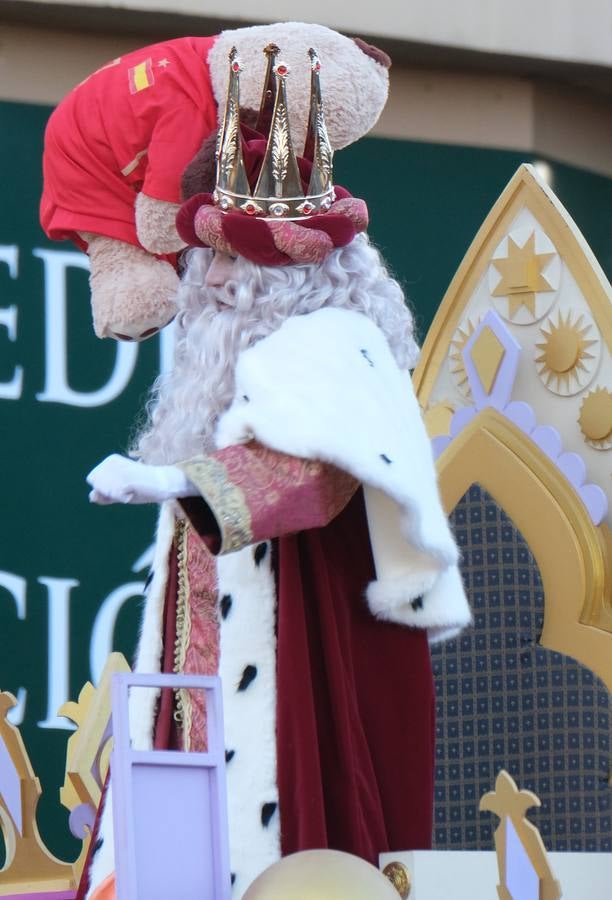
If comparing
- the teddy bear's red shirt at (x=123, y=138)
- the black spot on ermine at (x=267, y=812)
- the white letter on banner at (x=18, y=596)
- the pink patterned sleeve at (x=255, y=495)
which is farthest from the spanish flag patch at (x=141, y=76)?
the white letter on banner at (x=18, y=596)

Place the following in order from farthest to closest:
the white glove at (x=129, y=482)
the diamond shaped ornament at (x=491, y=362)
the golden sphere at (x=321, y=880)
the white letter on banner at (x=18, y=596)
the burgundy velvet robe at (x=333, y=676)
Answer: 1. the white letter on banner at (x=18, y=596)
2. the diamond shaped ornament at (x=491, y=362)
3. the burgundy velvet robe at (x=333, y=676)
4. the white glove at (x=129, y=482)
5. the golden sphere at (x=321, y=880)

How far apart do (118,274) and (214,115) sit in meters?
0.29

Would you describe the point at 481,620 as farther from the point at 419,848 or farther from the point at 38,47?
the point at 38,47


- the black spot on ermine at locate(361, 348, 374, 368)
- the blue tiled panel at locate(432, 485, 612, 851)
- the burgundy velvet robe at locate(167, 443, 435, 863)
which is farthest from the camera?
the blue tiled panel at locate(432, 485, 612, 851)

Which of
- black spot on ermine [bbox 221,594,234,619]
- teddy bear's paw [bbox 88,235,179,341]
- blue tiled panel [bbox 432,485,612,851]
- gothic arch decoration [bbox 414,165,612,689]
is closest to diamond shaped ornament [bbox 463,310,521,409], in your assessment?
gothic arch decoration [bbox 414,165,612,689]

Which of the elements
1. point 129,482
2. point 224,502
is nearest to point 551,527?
point 224,502

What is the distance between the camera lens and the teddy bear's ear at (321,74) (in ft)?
7.80

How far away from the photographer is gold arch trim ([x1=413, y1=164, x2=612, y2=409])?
8.29 ft

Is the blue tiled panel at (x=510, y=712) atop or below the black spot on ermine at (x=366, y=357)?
below

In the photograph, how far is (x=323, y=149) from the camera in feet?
7.01

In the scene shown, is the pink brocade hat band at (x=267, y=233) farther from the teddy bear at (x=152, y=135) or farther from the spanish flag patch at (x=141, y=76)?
the spanish flag patch at (x=141, y=76)

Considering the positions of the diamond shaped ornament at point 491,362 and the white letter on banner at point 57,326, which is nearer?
the diamond shaped ornament at point 491,362

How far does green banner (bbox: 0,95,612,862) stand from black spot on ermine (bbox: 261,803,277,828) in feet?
6.49

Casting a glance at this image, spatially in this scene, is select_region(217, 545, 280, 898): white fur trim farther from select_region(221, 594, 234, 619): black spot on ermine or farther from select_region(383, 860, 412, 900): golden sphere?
select_region(383, 860, 412, 900): golden sphere
